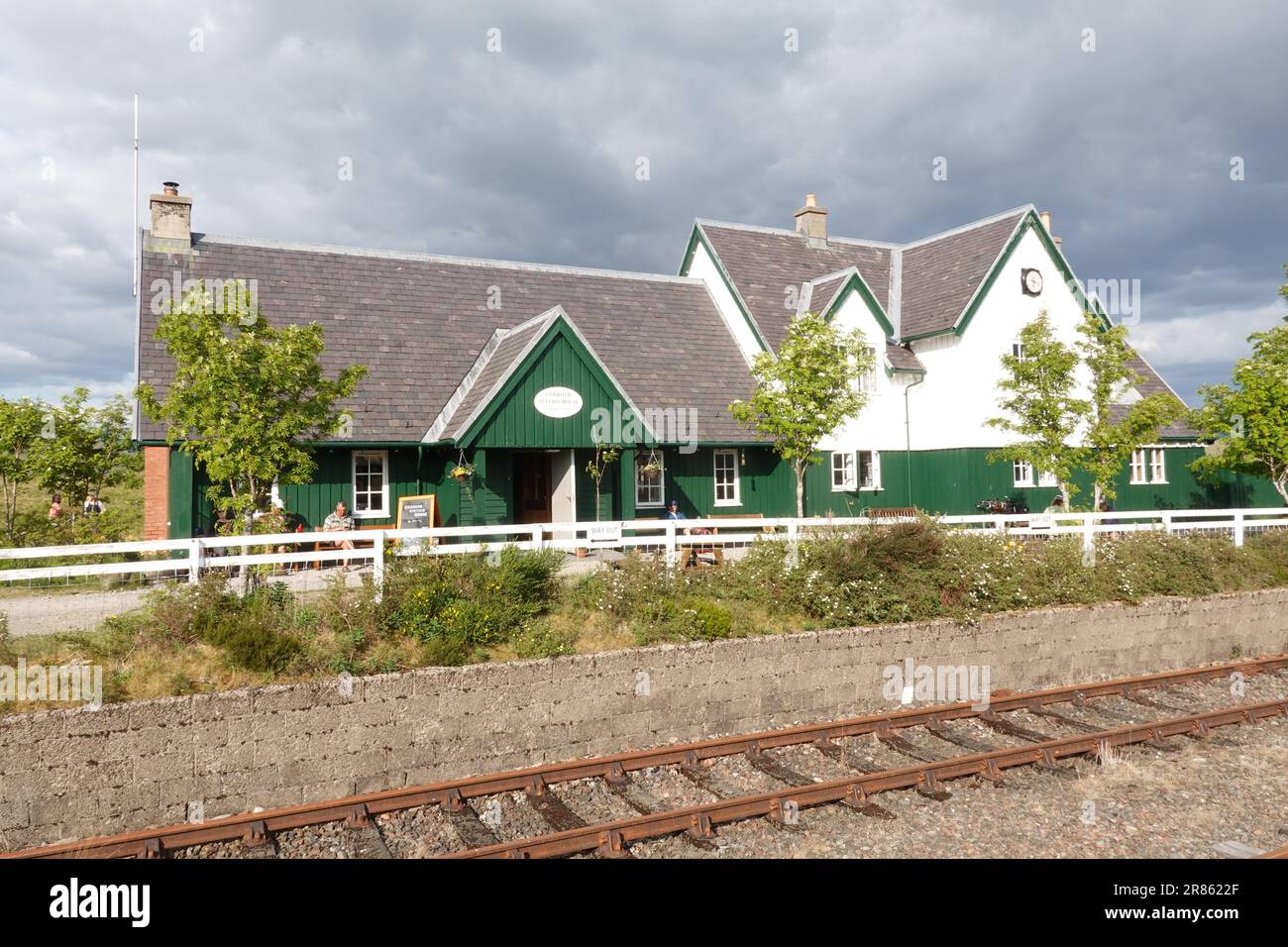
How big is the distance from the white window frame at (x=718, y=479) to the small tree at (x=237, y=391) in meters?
11.2

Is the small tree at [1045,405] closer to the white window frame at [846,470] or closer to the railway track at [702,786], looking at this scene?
the white window frame at [846,470]

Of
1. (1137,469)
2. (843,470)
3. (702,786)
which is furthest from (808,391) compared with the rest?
(1137,469)

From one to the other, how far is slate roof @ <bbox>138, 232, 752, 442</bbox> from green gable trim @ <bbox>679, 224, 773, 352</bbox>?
2.66 ft

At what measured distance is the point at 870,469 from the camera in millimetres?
24016

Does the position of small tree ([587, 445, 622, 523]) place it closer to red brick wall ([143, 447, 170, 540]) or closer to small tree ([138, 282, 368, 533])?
small tree ([138, 282, 368, 533])

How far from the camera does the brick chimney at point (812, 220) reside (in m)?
29.2

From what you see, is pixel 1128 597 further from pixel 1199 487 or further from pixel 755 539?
pixel 1199 487

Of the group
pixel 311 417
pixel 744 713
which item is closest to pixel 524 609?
pixel 744 713

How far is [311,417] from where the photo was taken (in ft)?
41.7

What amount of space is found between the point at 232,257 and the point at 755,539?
1540 cm

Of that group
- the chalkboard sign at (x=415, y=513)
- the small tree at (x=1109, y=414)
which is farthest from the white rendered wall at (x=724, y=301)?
the chalkboard sign at (x=415, y=513)

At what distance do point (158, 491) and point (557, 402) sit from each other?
8.24 meters

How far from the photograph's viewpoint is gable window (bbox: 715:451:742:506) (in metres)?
21.7

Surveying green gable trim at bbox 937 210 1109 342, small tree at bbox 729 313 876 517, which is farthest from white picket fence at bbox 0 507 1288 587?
green gable trim at bbox 937 210 1109 342
